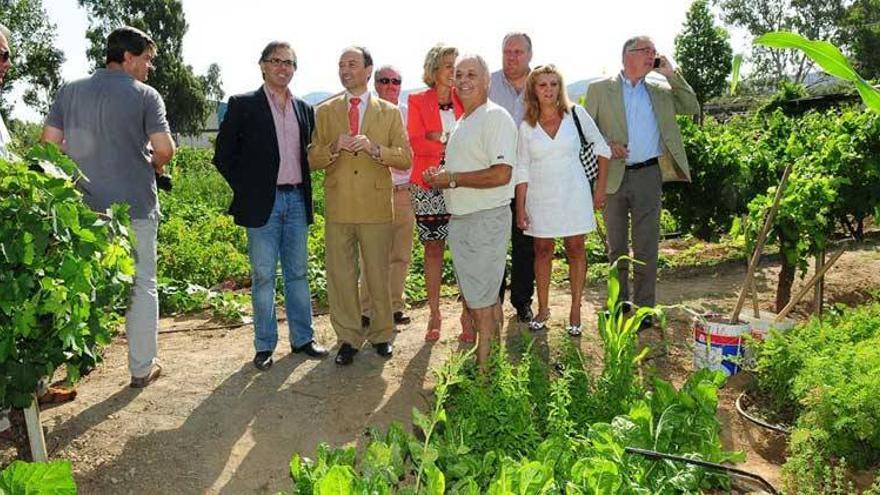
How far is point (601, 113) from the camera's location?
200 inches

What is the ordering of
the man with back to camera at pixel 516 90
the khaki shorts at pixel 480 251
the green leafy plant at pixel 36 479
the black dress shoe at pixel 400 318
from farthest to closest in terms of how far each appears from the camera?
the black dress shoe at pixel 400 318 → the man with back to camera at pixel 516 90 → the khaki shorts at pixel 480 251 → the green leafy plant at pixel 36 479

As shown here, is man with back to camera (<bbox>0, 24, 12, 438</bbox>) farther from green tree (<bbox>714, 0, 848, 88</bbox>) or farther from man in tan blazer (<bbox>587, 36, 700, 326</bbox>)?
green tree (<bbox>714, 0, 848, 88</bbox>)

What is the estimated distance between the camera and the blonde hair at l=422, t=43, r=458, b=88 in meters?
4.56

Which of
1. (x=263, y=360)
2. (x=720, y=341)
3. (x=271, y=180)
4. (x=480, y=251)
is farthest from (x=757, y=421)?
(x=271, y=180)

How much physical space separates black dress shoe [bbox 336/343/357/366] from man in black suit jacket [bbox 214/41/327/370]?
0.71 ft

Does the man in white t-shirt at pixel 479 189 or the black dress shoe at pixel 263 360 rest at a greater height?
the man in white t-shirt at pixel 479 189

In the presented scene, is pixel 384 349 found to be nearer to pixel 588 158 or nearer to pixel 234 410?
pixel 234 410

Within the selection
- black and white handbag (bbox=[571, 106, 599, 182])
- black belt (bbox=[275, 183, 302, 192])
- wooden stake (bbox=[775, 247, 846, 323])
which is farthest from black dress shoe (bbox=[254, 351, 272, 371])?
wooden stake (bbox=[775, 247, 846, 323])

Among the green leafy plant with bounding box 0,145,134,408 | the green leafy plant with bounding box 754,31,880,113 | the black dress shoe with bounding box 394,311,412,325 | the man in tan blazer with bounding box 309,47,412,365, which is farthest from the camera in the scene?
the black dress shoe with bounding box 394,311,412,325

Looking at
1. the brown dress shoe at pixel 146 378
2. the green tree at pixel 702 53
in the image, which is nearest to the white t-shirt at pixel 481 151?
the brown dress shoe at pixel 146 378

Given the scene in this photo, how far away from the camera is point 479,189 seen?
3.93 meters

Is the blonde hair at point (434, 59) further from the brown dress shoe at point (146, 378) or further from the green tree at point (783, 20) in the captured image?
the green tree at point (783, 20)

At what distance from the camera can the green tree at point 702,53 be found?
29.9 metres

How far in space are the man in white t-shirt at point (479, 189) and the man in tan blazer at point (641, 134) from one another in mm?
1266
